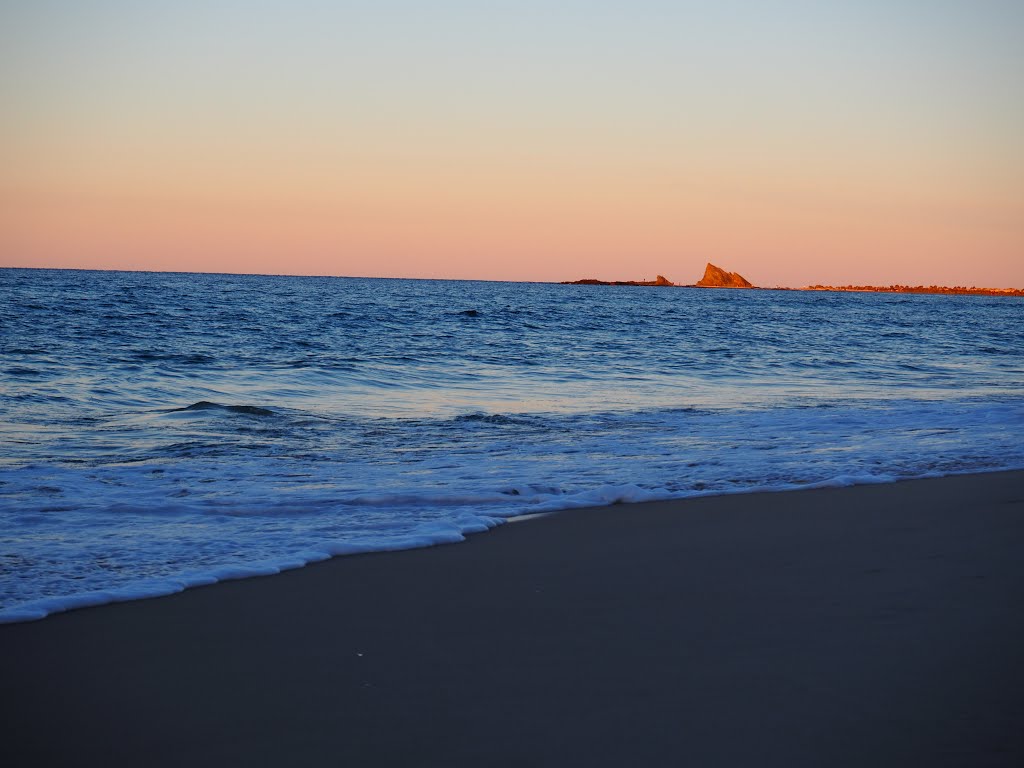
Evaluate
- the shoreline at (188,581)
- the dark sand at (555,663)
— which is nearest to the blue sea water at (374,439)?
the shoreline at (188,581)

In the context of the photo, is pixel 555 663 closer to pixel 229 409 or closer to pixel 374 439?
pixel 374 439

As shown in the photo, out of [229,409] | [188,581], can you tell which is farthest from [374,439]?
[188,581]

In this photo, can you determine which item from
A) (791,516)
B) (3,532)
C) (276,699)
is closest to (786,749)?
(276,699)

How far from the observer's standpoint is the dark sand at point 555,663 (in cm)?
216

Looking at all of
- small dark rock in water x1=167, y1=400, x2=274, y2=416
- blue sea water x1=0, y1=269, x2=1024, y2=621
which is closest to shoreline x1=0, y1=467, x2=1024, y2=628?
blue sea water x1=0, y1=269, x2=1024, y2=621

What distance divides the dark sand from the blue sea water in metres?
0.57

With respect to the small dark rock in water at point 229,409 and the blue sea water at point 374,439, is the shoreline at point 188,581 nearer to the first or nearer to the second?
the blue sea water at point 374,439

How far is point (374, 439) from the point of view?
25.3 ft

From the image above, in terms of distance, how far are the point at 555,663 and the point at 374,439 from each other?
525 centimetres

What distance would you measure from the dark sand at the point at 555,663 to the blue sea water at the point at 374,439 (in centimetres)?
57

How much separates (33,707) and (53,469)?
393 centimetres

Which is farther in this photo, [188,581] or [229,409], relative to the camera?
[229,409]

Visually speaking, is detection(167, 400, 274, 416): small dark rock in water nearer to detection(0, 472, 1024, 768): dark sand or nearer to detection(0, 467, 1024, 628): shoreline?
detection(0, 467, 1024, 628): shoreline

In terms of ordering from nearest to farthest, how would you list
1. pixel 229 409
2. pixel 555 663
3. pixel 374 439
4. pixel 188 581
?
pixel 555 663 → pixel 188 581 → pixel 374 439 → pixel 229 409
